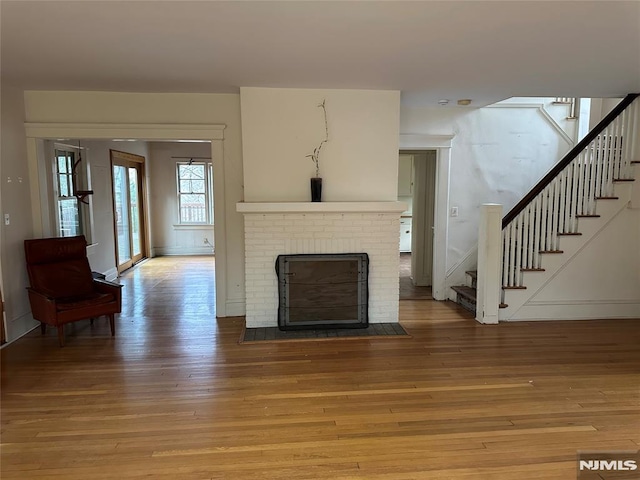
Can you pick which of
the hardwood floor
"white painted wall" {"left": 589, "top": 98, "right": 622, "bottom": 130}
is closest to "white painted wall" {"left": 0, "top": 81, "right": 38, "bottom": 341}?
the hardwood floor

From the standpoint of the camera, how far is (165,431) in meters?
2.68

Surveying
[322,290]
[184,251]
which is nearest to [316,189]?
[322,290]

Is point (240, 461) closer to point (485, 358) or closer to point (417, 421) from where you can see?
point (417, 421)

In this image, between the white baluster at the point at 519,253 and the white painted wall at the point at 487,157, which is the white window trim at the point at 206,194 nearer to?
the white painted wall at the point at 487,157

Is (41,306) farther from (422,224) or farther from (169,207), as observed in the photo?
(169,207)

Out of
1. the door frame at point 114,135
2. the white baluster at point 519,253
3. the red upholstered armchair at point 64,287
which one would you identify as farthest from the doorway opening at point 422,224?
the red upholstered armchair at point 64,287

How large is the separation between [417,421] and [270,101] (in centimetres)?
325

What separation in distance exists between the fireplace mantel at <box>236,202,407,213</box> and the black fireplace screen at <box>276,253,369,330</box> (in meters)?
0.47

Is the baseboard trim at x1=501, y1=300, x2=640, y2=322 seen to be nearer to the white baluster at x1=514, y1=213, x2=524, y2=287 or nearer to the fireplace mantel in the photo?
the white baluster at x1=514, y1=213, x2=524, y2=287

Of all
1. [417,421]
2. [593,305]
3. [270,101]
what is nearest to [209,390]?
[417,421]

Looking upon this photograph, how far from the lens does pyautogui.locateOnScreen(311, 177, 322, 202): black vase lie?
4402 mm

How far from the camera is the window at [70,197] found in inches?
213

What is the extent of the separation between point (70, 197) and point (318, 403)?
4581 mm

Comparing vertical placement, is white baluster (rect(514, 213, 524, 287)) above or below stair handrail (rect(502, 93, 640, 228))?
below
